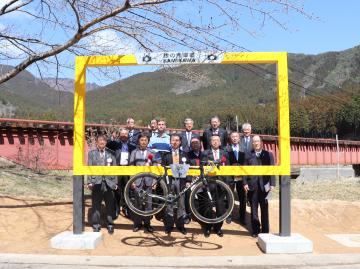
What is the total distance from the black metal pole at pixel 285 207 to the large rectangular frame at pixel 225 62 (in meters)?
0.17

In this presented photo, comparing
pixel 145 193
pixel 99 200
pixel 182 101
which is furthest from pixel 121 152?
pixel 182 101

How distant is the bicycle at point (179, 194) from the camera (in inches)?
285

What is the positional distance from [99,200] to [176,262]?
2.47 metres

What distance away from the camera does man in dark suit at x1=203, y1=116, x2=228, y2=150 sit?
9.09m

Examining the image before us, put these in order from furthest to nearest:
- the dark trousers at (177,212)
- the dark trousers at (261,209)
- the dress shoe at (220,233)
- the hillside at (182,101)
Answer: the hillside at (182,101) < the dark trousers at (261,209) < the dress shoe at (220,233) < the dark trousers at (177,212)

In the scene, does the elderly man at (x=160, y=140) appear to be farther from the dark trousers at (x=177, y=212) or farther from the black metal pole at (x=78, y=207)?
the black metal pole at (x=78, y=207)

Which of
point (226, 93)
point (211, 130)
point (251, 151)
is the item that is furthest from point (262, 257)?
point (226, 93)

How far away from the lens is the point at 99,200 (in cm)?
858

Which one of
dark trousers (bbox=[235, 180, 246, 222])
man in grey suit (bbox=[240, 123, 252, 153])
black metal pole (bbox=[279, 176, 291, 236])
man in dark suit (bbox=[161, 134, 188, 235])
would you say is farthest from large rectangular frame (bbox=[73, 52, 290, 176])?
dark trousers (bbox=[235, 180, 246, 222])

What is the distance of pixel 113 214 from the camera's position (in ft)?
29.9

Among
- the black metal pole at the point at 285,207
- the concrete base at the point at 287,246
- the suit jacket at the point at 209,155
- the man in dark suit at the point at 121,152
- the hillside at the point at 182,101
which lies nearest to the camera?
the concrete base at the point at 287,246

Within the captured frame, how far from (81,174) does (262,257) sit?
3215 millimetres

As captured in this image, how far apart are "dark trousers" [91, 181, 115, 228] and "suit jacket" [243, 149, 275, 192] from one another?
2575 mm

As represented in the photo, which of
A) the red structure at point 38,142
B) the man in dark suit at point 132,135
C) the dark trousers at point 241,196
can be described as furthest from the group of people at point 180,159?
the red structure at point 38,142
